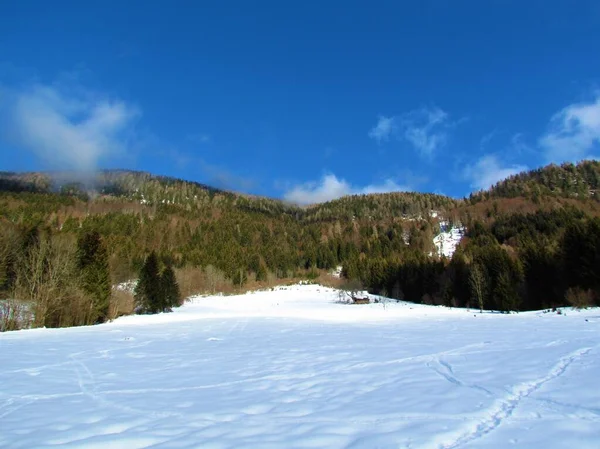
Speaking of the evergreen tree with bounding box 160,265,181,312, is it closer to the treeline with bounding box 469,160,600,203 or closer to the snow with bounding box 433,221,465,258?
the snow with bounding box 433,221,465,258

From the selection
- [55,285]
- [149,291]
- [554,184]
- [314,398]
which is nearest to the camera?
[314,398]

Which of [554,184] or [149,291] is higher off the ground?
[554,184]

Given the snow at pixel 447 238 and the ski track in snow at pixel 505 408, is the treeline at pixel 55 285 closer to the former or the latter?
the ski track in snow at pixel 505 408

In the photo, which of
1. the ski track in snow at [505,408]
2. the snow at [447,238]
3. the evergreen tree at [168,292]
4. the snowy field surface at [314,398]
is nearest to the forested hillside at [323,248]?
the snow at [447,238]

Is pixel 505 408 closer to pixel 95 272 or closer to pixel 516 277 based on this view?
pixel 95 272

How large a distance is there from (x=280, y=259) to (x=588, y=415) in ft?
458

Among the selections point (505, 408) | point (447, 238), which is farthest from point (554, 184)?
point (505, 408)

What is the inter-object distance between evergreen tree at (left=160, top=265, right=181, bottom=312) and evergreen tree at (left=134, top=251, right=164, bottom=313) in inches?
44.9

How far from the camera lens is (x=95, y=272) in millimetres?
Answer: 36188

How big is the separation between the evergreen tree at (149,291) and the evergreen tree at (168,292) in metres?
1.14

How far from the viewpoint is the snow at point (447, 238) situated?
469ft

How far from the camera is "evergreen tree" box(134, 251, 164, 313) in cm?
5000

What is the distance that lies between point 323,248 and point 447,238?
179 feet

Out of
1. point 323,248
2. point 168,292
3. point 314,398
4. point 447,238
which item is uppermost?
point 447,238
